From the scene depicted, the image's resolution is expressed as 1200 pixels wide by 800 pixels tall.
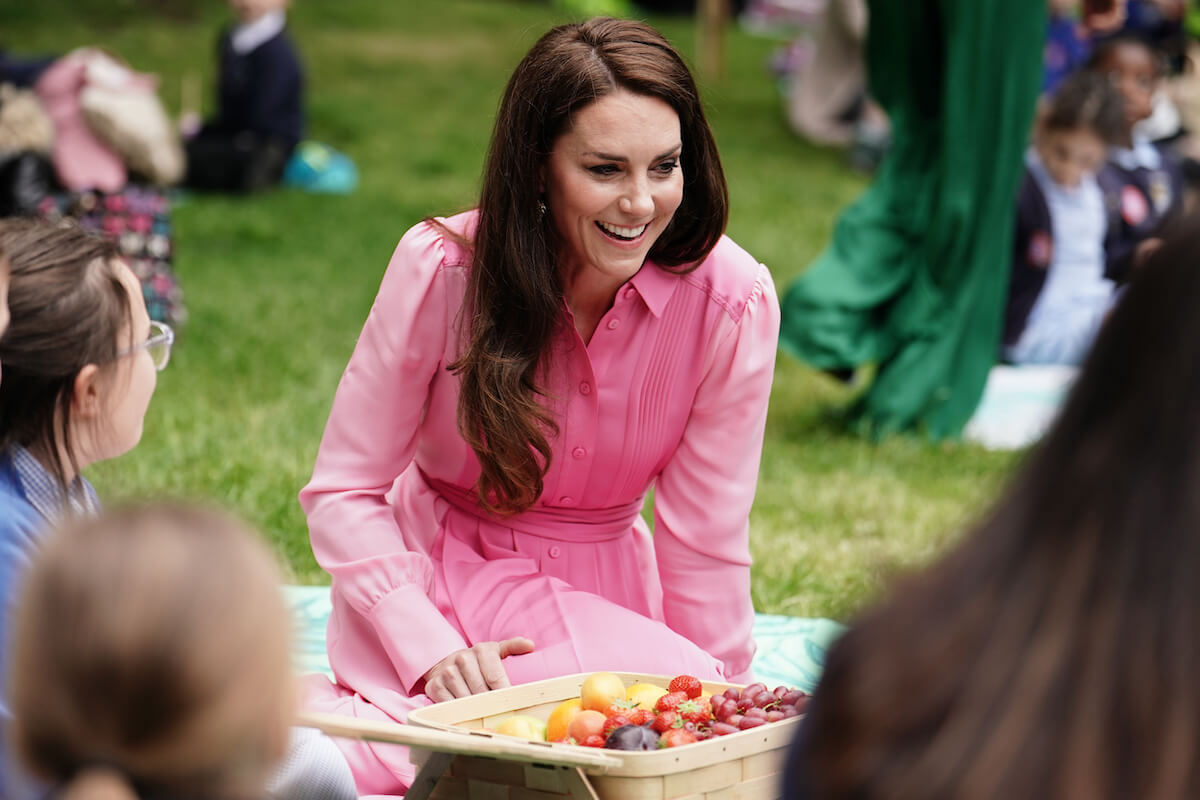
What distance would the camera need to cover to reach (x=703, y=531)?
3072mm

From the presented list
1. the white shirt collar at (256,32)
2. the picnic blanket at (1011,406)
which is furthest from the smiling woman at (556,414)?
the white shirt collar at (256,32)

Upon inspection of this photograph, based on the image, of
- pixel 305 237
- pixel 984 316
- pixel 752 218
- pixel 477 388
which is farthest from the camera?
pixel 752 218

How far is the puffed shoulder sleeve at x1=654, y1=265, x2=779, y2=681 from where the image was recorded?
300cm

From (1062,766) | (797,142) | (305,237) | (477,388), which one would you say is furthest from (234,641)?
(797,142)

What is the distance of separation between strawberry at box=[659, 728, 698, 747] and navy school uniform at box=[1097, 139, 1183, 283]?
4404 mm

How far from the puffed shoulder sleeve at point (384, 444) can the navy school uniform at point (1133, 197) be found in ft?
13.2

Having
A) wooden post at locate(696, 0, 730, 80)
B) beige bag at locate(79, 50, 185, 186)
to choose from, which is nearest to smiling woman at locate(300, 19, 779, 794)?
beige bag at locate(79, 50, 185, 186)

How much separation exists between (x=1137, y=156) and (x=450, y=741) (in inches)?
229

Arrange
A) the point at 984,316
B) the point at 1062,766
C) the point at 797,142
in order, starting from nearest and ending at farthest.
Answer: the point at 1062,766
the point at 984,316
the point at 797,142

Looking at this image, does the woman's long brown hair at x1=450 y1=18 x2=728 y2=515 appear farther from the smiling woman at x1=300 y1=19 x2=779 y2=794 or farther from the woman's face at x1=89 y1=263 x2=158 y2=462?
the woman's face at x1=89 y1=263 x2=158 y2=462

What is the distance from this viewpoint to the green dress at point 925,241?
18.1ft

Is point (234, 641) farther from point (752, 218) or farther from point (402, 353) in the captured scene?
Result: point (752, 218)

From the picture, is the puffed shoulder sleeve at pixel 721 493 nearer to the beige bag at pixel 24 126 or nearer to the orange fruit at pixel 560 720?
the orange fruit at pixel 560 720

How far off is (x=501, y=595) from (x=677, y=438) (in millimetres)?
472
